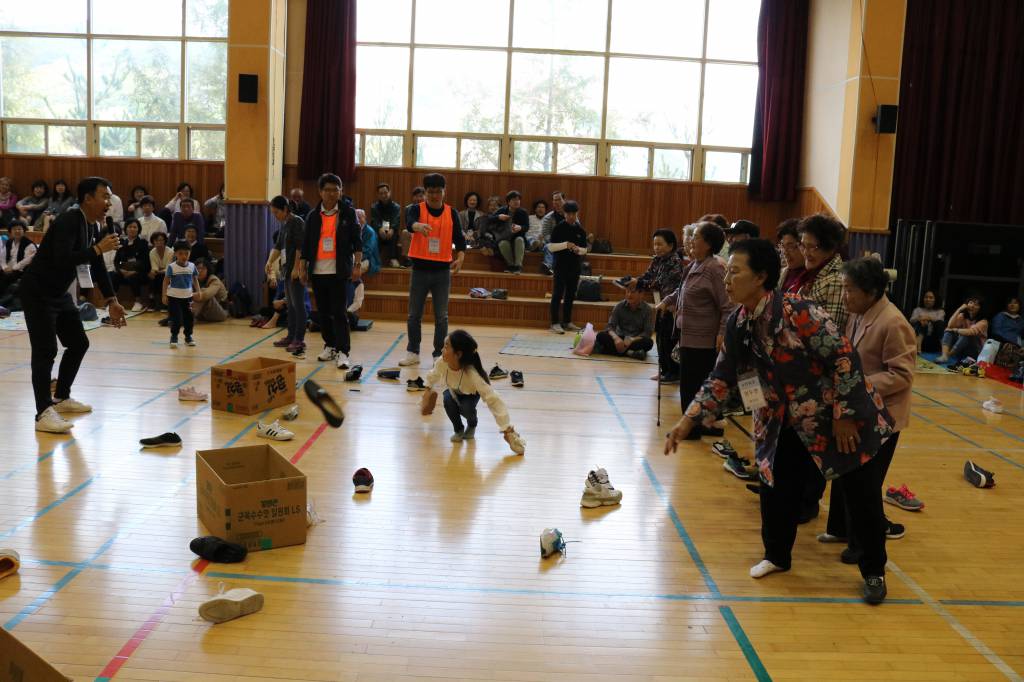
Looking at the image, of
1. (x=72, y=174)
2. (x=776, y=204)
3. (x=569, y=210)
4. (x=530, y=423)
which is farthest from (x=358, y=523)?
(x=72, y=174)

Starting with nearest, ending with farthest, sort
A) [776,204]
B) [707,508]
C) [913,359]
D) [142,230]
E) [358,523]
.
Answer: [913,359], [358,523], [707,508], [142,230], [776,204]

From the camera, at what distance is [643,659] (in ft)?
10.8

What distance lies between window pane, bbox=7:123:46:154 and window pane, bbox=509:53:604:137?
302 inches

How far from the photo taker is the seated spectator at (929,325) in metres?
11.5

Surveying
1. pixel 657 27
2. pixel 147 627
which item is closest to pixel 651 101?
pixel 657 27

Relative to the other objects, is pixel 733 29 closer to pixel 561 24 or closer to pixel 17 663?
→ pixel 561 24

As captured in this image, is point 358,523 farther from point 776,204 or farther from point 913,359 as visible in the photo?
point 776,204

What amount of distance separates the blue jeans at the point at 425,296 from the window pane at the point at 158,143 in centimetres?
822

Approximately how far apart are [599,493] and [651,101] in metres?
11.1

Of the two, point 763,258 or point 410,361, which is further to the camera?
point 410,361

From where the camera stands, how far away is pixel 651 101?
1480cm

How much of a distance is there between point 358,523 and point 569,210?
24.3 feet

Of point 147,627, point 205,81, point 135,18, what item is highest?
point 135,18

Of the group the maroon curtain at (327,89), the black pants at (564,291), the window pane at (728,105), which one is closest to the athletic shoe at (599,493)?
the black pants at (564,291)
